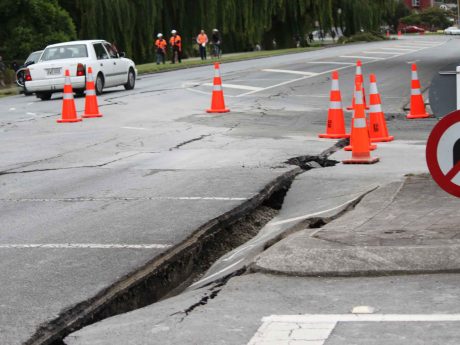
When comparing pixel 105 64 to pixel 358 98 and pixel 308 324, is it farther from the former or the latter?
pixel 308 324

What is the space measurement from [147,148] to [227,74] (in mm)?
21156

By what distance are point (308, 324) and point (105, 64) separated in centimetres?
2406

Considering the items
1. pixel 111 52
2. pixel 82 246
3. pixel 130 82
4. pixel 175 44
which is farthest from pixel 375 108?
pixel 175 44

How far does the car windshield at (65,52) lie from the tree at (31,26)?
15.7 meters

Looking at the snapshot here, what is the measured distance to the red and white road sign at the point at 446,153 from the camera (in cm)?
697

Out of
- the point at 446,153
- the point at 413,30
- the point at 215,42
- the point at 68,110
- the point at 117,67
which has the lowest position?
the point at 413,30

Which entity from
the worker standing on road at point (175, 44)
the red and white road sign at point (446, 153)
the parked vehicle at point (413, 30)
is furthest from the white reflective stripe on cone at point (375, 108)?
the parked vehicle at point (413, 30)

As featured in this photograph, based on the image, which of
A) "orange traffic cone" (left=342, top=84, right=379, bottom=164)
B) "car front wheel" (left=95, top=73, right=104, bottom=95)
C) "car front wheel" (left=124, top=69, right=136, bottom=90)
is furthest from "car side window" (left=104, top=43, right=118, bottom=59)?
"orange traffic cone" (left=342, top=84, right=379, bottom=164)

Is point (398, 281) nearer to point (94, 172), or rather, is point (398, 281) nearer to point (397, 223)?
point (397, 223)

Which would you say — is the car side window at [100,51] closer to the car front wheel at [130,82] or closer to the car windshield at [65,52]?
the car windshield at [65,52]

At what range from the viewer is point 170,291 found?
24.2 feet

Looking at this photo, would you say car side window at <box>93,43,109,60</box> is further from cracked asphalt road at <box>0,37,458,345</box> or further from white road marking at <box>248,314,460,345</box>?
white road marking at <box>248,314,460,345</box>

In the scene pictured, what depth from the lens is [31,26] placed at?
45.3 metres

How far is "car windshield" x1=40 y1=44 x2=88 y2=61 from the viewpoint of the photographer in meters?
28.7
